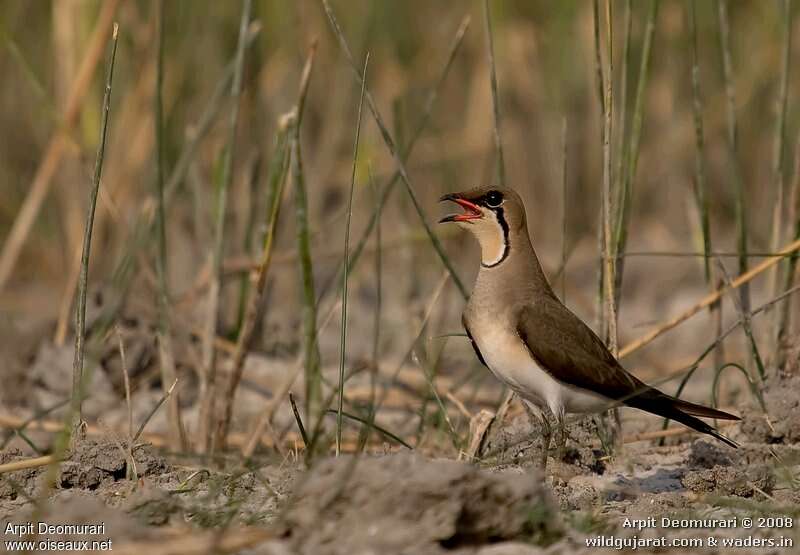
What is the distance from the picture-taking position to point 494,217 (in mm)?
4012

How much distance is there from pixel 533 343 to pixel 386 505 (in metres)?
1.25

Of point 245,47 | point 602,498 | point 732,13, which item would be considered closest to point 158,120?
point 245,47

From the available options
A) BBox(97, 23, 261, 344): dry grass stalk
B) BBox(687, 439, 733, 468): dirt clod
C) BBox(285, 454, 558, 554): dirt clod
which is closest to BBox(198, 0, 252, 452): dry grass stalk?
BBox(97, 23, 261, 344): dry grass stalk

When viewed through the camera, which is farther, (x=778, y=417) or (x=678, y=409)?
(x=778, y=417)

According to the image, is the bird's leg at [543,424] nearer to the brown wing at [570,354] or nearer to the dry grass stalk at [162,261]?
the brown wing at [570,354]

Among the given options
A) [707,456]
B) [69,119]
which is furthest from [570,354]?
[69,119]

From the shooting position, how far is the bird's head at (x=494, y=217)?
399 centimetres

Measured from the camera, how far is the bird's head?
399 cm

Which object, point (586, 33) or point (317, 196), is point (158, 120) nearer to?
point (317, 196)

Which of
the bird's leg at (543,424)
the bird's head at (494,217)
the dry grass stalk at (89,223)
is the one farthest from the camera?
the bird's head at (494,217)

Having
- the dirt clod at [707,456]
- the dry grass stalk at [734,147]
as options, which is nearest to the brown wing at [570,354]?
the dirt clod at [707,456]

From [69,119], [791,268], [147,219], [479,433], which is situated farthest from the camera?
[69,119]

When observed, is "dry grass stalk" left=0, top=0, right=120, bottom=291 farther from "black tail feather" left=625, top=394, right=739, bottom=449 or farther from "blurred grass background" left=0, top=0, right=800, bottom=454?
"black tail feather" left=625, top=394, right=739, bottom=449

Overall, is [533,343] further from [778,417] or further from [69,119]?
[69,119]
